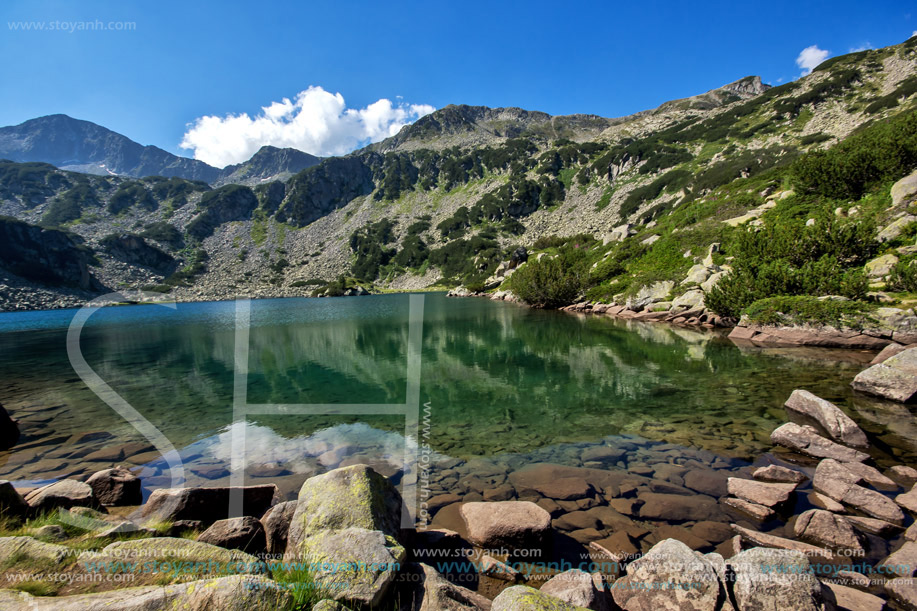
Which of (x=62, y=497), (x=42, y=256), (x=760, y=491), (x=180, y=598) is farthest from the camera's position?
(x=42, y=256)

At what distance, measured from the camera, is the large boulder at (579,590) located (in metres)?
4.08

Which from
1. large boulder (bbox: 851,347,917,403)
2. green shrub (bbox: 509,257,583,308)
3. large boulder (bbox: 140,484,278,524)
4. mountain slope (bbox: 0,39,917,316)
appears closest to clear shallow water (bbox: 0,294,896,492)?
large boulder (bbox: 851,347,917,403)

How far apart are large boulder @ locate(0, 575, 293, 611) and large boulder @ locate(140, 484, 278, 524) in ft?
12.2

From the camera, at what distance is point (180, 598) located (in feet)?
8.75

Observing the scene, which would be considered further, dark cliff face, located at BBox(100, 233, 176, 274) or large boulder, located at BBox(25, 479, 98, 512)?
dark cliff face, located at BBox(100, 233, 176, 274)

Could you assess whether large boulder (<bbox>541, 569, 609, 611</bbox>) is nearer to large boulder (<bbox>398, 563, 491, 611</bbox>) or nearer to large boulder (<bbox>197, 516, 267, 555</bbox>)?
large boulder (<bbox>398, 563, 491, 611</bbox>)

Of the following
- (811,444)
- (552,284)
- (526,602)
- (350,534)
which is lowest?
(811,444)

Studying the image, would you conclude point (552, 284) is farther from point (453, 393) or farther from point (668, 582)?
point (668, 582)

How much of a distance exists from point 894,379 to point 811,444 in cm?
603

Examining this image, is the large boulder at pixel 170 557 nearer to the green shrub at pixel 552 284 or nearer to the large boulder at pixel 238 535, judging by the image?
the large boulder at pixel 238 535

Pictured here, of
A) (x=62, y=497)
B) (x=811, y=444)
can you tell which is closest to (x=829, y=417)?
(x=811, y=444)

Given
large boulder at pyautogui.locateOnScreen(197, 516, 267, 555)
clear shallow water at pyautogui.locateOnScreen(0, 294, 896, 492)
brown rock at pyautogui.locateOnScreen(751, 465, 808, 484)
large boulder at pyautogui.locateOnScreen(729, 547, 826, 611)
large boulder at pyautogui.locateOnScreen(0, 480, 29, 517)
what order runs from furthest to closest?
1. clear shallow water at pyautogui.locateOnScreen(0, 294, 896, 492)
2. brown rock at pyautogui.locateOnScreen(751, 465, 808, 484)
3. large boulder at pyautogui.locateOnScreen(197, 516, 267, 555)
4. large boulder at pyautogui.locateOnScreen(0, 480, 29, 517)
5. large boulder at pyautogui.locateOnScreen(729, 547, 826, 611)

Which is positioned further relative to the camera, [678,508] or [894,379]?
[894,379]

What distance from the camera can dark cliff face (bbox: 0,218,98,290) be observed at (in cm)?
12356
